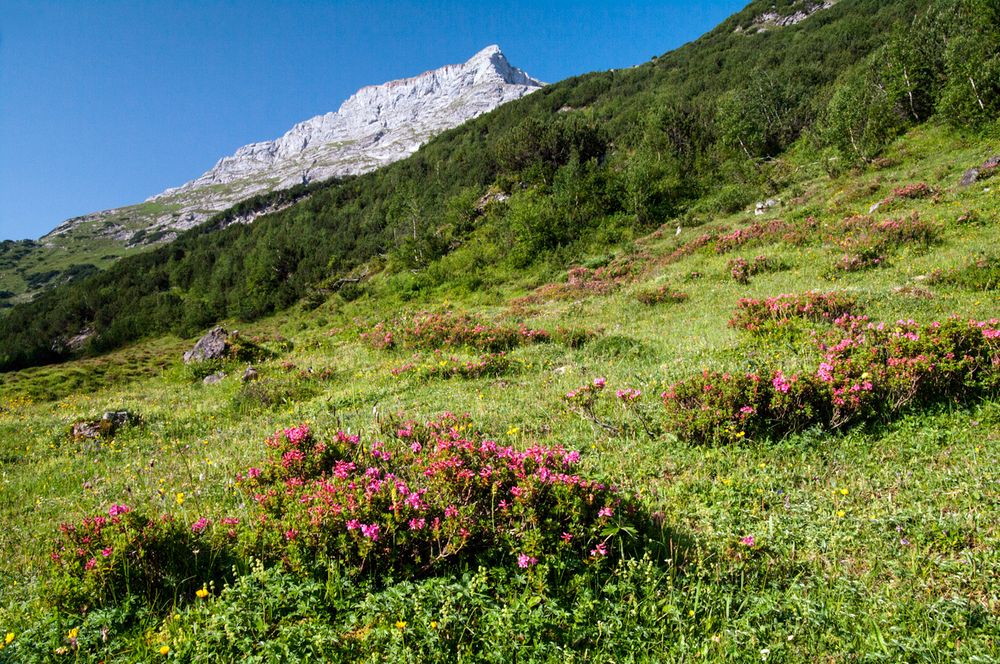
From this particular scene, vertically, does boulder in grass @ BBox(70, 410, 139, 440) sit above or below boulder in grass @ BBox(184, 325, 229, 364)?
below

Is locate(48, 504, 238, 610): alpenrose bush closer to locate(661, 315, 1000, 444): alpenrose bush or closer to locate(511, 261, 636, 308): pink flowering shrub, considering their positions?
locate(661, 315, 1000, 444): alpenrose bush

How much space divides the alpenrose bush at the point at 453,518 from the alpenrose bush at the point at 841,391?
2.13m

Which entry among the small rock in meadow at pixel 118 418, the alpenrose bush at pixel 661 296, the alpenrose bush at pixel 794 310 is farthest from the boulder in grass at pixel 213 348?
the alpenrose bush at pixel 794 310

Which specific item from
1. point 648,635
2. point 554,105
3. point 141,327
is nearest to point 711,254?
point 648,635

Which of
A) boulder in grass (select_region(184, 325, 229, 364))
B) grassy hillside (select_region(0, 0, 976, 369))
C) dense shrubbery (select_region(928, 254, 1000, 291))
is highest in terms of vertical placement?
grassy hillside (select_region(0, 0, 976, 369))

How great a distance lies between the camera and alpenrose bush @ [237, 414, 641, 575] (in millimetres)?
3252

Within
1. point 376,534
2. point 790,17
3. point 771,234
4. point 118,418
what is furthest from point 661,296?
point 790,17

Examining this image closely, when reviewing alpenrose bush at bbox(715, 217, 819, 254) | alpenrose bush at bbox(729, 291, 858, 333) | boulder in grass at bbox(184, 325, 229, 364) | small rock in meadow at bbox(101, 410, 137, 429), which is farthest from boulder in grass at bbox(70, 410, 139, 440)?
alpenrose bush at bbox(715, 217, 819, 254)

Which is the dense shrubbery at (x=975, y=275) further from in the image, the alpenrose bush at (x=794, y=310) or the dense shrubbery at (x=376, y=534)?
the dense shrubbery at (x=376, y=534)

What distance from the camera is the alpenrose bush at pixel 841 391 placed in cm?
538

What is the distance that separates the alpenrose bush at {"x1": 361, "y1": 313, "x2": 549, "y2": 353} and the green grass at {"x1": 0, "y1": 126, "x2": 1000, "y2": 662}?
3040 millimetres

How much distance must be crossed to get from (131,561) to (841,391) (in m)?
7.43

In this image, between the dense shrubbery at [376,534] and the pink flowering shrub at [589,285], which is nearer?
the dense shrubbery at [376,534]

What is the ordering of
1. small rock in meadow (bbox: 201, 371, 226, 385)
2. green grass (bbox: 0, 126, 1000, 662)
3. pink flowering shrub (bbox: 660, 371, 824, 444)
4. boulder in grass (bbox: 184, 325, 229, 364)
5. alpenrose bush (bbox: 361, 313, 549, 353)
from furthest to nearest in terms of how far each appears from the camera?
boulder in grass (bbox: 184, 325, 229, 364)
small rock in meadow (bbox: 201, 371, 226, 385)
alpenrose bush (bbox: 361, 313, 549, 353)
pink flowering shrub (bbox: 660, 371, 824, 444)
green grass (bbox: 0, 126, 1000, 662)
